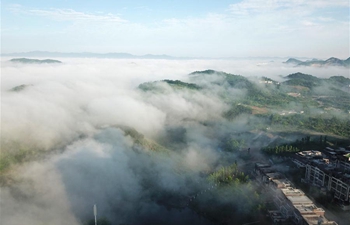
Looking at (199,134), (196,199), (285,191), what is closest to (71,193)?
(196,199)

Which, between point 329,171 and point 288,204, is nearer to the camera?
point 288,204

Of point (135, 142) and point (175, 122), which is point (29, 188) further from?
point (175, 122)

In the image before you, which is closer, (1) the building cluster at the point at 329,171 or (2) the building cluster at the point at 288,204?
(2) the building cluster at the point at 288,204

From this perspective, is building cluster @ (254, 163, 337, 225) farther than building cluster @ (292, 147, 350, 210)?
No
